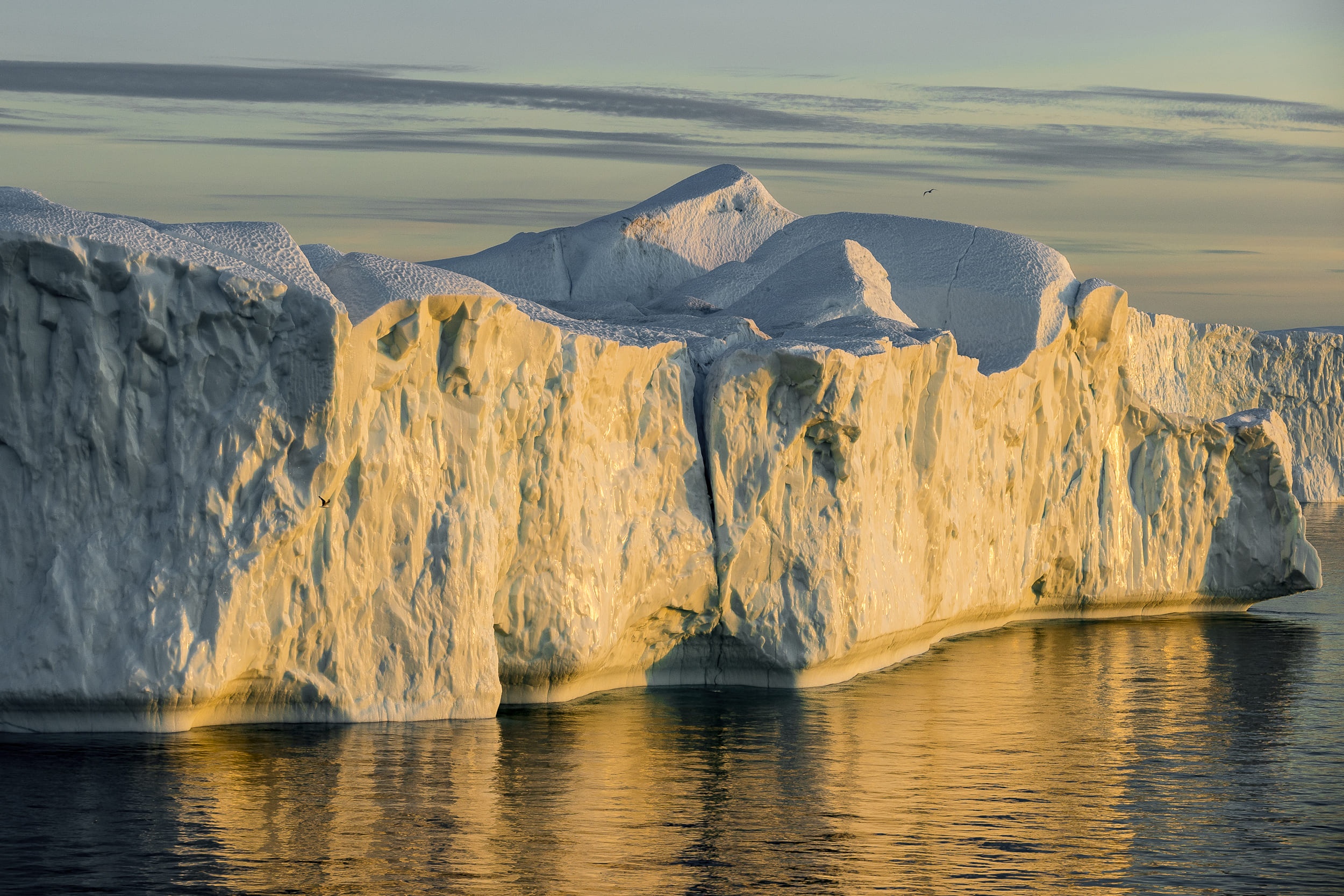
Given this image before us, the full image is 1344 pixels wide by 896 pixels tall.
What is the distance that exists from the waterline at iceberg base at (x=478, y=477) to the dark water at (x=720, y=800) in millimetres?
639

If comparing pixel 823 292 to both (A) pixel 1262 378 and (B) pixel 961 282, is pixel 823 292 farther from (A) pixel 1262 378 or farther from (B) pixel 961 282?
(A) pixel 1262 378

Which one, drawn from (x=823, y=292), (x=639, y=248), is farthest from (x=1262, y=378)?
(x=823, y=292)

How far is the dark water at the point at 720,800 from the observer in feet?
35.9

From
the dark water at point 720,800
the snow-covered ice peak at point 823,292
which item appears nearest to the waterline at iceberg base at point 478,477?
the snow-covered ice peak at point 823,292

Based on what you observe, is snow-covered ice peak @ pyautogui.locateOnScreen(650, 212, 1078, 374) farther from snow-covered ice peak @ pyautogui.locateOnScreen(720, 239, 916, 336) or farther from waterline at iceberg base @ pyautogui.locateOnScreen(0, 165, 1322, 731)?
snow-covered ice peak @ pyautogui.locateOnScreen(720, 239, 916, 336)

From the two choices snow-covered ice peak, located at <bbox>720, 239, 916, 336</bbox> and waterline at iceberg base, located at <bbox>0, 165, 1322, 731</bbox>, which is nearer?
waterline at iceberg base, located at <bbox>0, 165, 1322, 731</bbox>

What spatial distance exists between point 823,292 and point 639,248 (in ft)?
23.1

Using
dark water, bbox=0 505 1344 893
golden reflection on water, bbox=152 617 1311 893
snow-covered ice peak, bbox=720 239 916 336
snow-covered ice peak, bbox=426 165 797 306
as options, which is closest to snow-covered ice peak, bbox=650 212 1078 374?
snow-covered ice peak, bbox=720 239 916 336

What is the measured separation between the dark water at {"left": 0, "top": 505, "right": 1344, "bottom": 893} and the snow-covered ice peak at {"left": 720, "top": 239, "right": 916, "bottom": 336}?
640cm

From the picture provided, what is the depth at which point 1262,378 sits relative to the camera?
56938mm

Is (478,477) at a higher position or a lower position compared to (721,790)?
higher

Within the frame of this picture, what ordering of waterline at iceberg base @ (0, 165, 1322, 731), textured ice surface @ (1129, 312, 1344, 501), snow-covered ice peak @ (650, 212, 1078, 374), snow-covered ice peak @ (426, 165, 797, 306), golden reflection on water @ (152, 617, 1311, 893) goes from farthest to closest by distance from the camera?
textured ice surface @ (1129, 312, 1344, 501)
snow-covered ice peak @ (426, 165, 797, 306)
snow-covered ice peak @ (650, 212, 1078, 374)
waterline at iceberg base @ (0, 165, 1322, 731)
golden reflection on water @ (152, 617, 1311, 893)

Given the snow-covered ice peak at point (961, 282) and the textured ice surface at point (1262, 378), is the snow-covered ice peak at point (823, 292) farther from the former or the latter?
the textured ice surface at point (1262, 378)

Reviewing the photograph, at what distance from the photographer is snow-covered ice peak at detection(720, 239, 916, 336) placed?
75.8 ft
